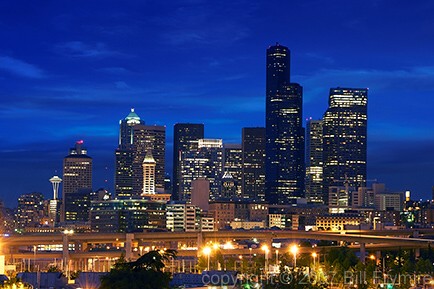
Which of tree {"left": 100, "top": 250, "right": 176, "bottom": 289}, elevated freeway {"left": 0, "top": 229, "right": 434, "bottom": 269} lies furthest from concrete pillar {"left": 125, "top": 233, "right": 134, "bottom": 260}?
tree {"left": 100, "top": 250, "right": 176, "bottom": 289}

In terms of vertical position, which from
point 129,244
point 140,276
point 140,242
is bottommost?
point 140,242

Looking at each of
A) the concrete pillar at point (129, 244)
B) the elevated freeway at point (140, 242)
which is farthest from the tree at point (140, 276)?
the concrete pillar at point (129, 244)

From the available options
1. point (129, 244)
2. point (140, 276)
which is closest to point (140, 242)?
point (129, 244)

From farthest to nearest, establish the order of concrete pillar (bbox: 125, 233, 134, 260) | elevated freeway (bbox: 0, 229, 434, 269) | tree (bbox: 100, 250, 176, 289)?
concrete pillar (bbox: 125, 233, 134, 260)
elevated freeway (bbox: 0, 229, 434, 269)
tree (bbox: 100, 250, 176, 289)

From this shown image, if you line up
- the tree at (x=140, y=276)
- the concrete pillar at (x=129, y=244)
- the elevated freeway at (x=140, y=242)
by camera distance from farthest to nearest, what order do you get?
the concrete pillar at (x=129, y=244)
the elevated freeway at (x=140, y=242)
the tree at (x=140, y=276)

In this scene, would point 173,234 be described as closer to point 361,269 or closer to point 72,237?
point 72,237

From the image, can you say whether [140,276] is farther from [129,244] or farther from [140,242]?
[140,242]

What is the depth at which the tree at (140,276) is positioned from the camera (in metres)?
59.3

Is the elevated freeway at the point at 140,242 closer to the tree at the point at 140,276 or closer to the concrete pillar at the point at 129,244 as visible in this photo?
the concrete pillar at the point at 129,244

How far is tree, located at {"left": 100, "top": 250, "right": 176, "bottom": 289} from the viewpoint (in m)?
59.3

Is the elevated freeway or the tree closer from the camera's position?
the tree

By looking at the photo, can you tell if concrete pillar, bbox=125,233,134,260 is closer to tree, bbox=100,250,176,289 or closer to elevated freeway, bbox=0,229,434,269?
elevated freeway, bbox=0,229,434,269

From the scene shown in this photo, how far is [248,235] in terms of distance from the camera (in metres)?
184

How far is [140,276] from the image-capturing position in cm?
5997
